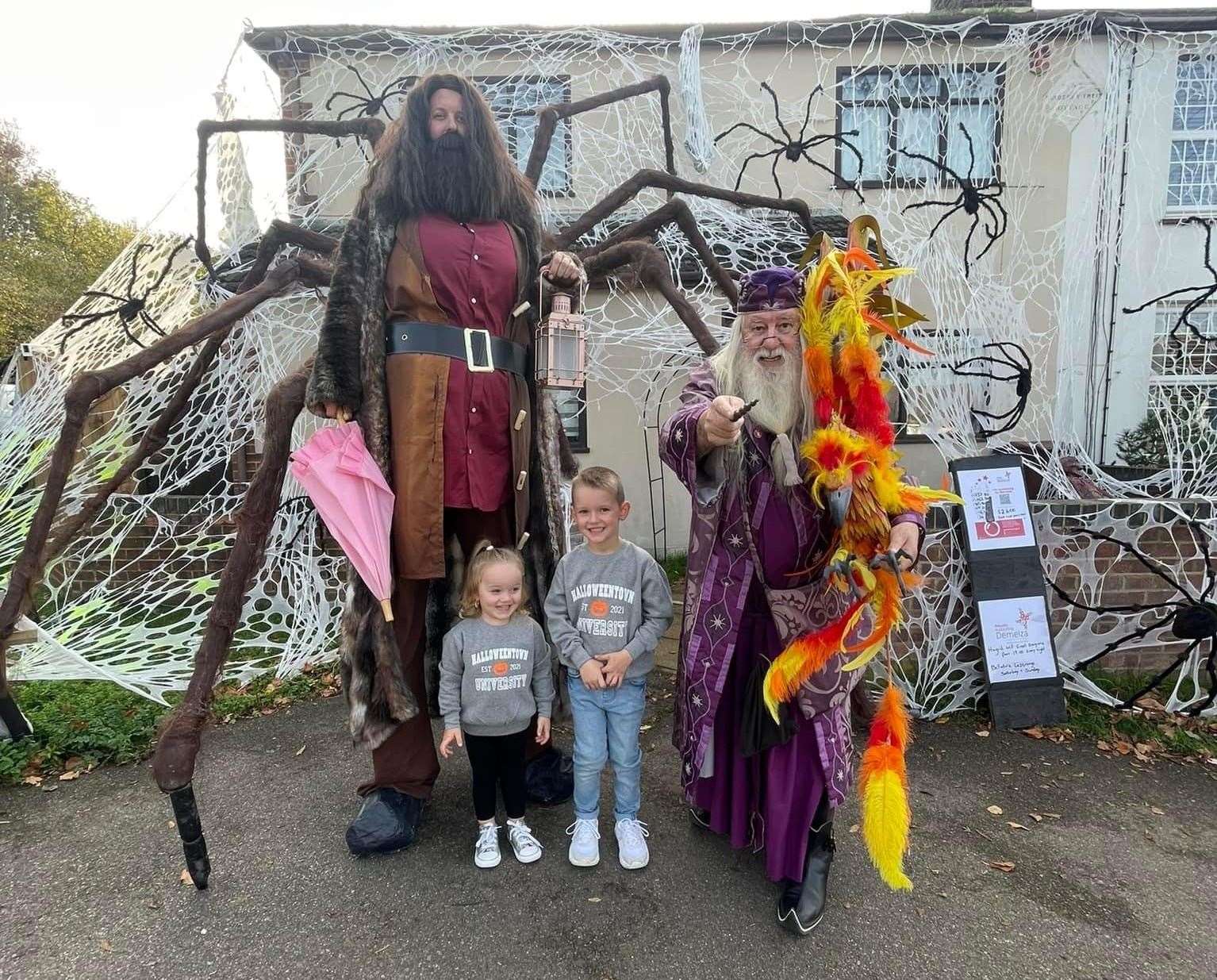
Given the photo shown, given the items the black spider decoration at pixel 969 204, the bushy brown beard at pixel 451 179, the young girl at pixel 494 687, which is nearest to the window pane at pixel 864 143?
the black spider decoration at pixel 969 204

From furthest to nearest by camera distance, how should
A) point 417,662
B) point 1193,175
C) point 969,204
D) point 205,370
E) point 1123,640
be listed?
point 1193,175
point 969,204
point 1123,640
point 205,370
point 417,662

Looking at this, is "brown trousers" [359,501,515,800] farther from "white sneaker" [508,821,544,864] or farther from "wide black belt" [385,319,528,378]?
"wide black belt" [385,319,528,378]

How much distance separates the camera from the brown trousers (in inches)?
94.2

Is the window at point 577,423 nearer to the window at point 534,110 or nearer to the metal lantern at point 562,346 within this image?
the window at point 534,110

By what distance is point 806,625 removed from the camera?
2.03 meters

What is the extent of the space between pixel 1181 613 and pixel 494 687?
3.49 metres

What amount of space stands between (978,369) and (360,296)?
3097 millimetres

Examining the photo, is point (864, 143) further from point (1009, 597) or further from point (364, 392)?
point (364, 392)

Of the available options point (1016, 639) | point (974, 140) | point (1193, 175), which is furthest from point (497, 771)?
point (974, 140)

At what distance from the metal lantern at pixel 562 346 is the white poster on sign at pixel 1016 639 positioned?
2449mm

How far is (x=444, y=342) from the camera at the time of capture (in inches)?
89.7

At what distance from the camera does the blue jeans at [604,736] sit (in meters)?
2.29

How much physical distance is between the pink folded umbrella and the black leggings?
0.55 meters

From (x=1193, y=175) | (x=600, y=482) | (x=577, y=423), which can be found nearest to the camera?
(x=600, y=482)
